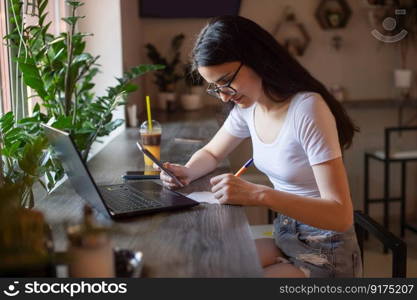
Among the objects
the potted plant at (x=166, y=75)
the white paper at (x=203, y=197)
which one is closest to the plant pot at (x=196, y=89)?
the potted plant at (x=166, y=75)

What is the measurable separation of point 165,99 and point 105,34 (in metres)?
0.80

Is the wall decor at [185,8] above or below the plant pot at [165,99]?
above

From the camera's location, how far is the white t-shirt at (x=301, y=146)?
158 cm

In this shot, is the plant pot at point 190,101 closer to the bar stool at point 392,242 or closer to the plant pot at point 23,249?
the bar stool at point 392,242

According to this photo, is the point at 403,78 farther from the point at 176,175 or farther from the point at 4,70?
the point at 4,70

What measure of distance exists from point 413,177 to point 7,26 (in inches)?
129

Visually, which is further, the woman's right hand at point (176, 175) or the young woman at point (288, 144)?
the woman's right hand at point (176, 175)

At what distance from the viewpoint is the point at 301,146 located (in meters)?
1.69

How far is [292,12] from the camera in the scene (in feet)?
13.5

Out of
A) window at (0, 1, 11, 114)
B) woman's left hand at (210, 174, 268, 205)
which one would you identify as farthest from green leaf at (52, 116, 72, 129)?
woman's left hand at (210, 174, 268, 205)

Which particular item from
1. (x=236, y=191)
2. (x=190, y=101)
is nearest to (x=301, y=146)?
(x=236, y=191)

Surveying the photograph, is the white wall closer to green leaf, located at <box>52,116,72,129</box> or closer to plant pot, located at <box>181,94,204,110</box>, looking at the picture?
plant pot, located at <box>181,94,204,110</box>

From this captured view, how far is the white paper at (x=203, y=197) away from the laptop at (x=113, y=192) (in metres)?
0.04

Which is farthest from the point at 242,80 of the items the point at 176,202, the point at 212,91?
the point at 176,202
